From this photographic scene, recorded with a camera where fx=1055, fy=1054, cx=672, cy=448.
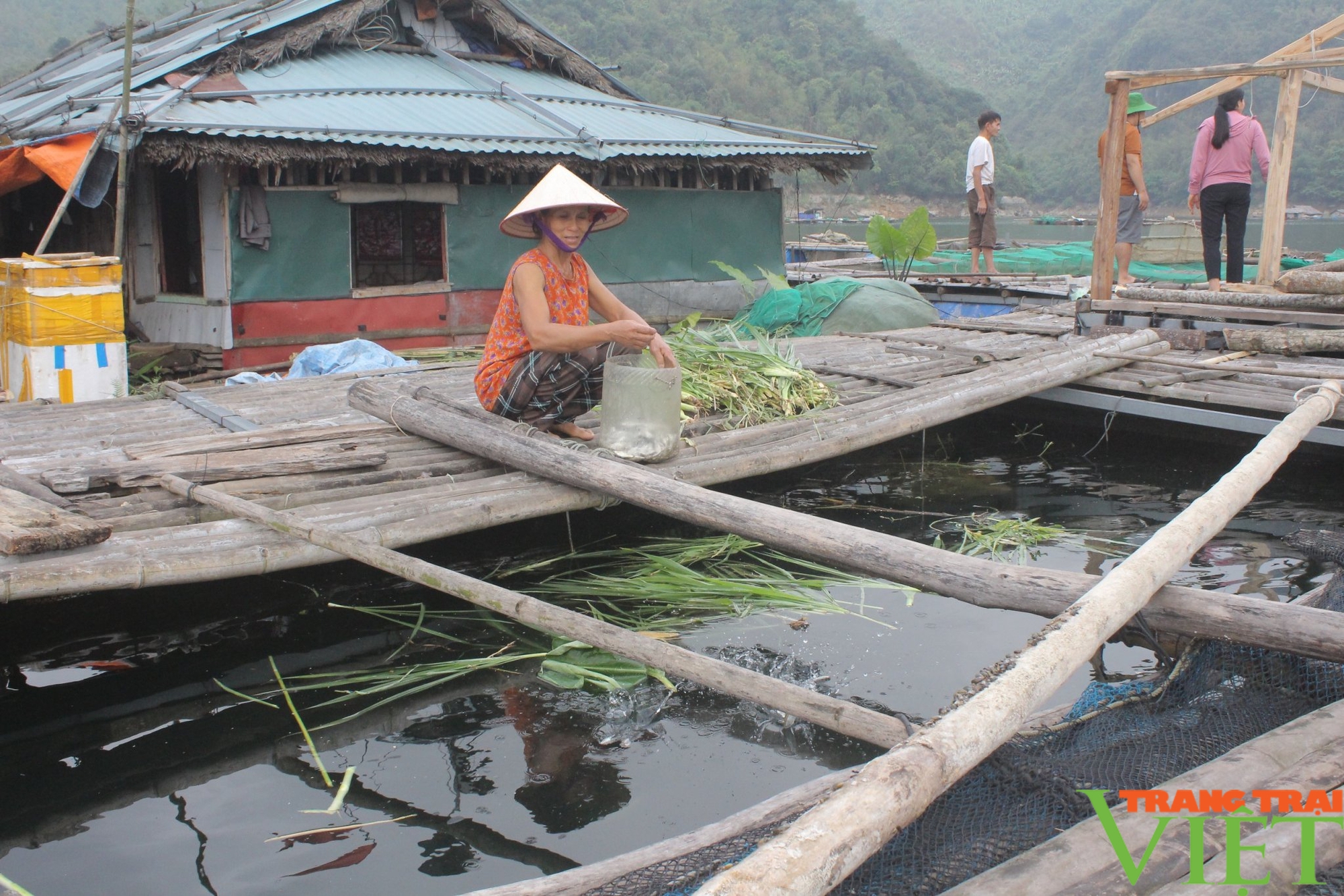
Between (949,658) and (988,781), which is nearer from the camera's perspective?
(988,781)

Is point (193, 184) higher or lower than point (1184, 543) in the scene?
higher

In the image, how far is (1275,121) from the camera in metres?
7.41

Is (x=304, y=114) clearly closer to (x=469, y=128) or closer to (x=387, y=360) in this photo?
(x=469, y=128)

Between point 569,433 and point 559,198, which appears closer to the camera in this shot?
point 559,198

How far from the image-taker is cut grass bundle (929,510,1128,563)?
15.9 ft

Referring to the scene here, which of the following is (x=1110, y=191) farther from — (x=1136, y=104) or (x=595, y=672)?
(x=595, y=672)

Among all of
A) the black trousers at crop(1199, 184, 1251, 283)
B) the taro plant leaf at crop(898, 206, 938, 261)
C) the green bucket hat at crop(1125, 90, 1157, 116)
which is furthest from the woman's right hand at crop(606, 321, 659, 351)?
the taro plant leaf at crop(898, 206, 938, 261)

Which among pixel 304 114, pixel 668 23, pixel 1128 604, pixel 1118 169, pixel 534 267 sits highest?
pixel 668 23

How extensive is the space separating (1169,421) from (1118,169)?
1.79 meters

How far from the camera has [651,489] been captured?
12.2 ft

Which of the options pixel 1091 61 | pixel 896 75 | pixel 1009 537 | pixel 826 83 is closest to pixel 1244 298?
pixel 1009 537

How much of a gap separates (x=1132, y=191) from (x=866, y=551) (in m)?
7.28

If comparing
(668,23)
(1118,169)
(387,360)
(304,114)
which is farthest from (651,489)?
(668,23)

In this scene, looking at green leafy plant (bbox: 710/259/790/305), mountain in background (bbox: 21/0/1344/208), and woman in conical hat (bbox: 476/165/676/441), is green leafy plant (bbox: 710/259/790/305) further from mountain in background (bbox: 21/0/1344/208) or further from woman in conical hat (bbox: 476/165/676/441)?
mountain in background (bbox: 21/0/1344/208)
